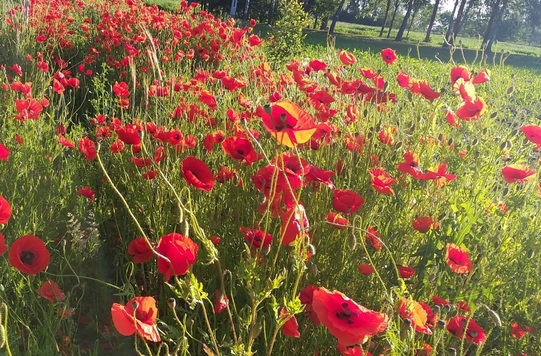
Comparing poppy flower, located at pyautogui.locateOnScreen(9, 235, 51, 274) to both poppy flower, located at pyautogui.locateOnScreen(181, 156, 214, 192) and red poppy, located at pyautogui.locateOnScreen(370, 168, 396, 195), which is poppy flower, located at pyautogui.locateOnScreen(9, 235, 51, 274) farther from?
red poppy, located at pyautogui.locateOnScreen(370, 168, 396, 195)

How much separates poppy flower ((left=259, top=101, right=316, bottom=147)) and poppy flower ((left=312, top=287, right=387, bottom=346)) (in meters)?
0.36

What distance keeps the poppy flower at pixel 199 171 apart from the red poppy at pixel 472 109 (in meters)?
1.05

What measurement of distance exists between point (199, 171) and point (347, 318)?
65 cm

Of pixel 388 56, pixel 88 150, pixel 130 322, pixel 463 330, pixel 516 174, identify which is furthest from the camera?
pixel 388 56

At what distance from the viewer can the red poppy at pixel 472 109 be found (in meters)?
1.95

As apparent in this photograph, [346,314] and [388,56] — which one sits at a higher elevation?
[388,56]

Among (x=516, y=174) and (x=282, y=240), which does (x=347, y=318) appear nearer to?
(x=282, y=240)

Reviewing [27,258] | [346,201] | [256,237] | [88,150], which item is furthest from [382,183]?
[88,150]

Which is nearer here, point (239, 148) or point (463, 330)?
point (463, 330)

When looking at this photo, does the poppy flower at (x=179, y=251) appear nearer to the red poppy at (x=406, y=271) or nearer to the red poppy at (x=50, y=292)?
the red poppy at (x=50, y=292)

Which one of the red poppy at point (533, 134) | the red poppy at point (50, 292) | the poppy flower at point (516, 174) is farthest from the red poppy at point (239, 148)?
the red poppy at point (533, 134)

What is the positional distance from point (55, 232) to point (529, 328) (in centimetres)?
174

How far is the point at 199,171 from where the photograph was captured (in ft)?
4.83

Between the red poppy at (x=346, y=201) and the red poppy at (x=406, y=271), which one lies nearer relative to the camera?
the red poppy at (x=346, y=201)
